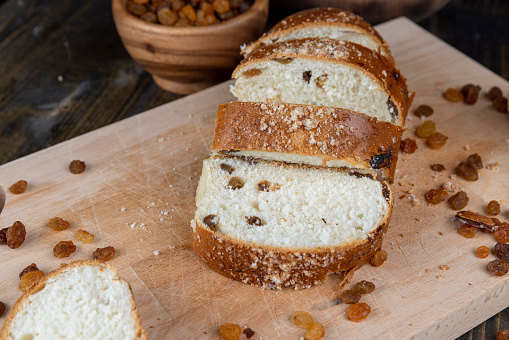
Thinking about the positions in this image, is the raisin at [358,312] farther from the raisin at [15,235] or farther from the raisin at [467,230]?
the raisin at [15,235]

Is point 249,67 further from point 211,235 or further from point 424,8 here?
point 424,8

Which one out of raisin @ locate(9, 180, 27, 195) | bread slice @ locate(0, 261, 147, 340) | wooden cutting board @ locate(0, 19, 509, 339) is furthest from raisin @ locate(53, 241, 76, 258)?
raisin @ locate(9, 180, 27, 195)

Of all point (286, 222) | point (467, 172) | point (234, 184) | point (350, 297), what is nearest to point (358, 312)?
point (350, 297)

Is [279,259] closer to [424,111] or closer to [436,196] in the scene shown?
Result: [436,196]

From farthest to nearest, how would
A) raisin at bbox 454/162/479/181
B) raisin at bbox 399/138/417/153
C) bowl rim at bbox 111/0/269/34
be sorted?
bowl rim at bbox 111/0/269/34, raisin at bbox 399/138/417/153, raisin at bbox 454/162/479/181

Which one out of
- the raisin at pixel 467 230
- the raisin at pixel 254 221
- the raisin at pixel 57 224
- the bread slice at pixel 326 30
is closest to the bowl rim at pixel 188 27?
the bread slice at pixel 326 30

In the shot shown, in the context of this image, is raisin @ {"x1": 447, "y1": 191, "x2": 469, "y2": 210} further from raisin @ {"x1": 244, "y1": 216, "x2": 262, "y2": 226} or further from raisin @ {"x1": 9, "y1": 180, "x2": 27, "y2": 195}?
raisin @ {"x1": 9, "y1": 180, "x2": 27, "y2": 195}
